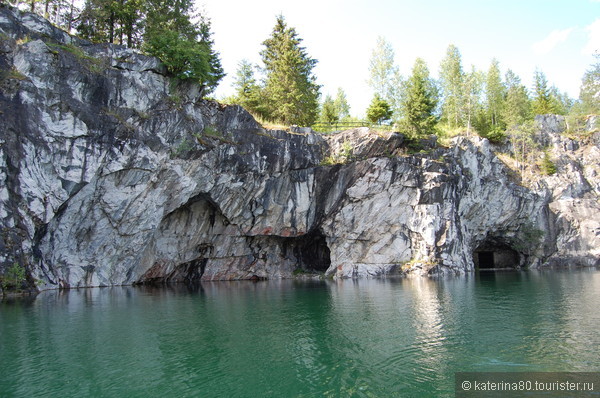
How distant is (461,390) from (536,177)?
5673cm

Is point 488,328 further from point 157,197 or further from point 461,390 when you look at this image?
point 157,197

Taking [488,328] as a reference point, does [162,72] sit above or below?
above

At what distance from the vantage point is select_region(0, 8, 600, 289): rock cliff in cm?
3188

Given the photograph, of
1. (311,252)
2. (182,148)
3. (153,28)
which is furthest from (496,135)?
(153,28)

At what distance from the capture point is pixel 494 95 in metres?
72.2

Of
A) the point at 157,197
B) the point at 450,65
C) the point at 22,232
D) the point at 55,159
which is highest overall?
the point at 450,65

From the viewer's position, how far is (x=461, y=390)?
10.2 meters

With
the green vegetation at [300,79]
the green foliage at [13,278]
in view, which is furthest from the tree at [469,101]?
the green foliage at [13,278]

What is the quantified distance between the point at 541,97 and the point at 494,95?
7.88 meters

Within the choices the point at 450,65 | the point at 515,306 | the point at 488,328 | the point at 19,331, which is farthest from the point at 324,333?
the point at 450,65

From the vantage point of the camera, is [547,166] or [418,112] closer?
[418,112]

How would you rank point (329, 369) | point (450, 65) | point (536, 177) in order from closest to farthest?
point (329, 369), point (536, 177), point (450, 65)

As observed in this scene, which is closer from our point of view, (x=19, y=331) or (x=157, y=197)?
(x=19, y=331)

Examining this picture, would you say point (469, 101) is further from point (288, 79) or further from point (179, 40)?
point (179, 40)
